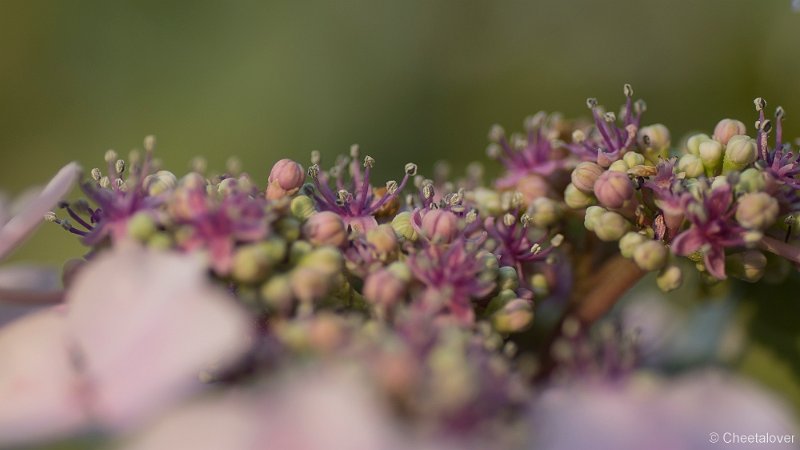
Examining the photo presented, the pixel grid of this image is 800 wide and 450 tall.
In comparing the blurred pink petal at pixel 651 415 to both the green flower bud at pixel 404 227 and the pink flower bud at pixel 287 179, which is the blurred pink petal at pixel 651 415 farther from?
the pink flower bud at pixel 287 179

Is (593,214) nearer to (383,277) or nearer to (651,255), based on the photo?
(651,255)

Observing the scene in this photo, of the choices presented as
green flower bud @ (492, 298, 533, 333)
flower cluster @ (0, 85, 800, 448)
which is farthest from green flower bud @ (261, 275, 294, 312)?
green flower bud @ (492, 298, 533, 333)

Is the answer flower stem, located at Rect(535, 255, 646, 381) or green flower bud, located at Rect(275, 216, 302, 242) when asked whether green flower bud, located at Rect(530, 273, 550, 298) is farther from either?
green flower bud, located at Rect(275, 216, 302, 242)

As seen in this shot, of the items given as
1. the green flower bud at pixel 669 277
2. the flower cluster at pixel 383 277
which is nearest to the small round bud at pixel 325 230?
the flower cluster at pixel 383 277

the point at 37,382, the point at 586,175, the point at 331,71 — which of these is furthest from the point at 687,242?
the point at 331,71

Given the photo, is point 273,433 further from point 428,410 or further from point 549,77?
point 549,77

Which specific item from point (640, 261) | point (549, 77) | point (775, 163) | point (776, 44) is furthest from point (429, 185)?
point (549, 77)
